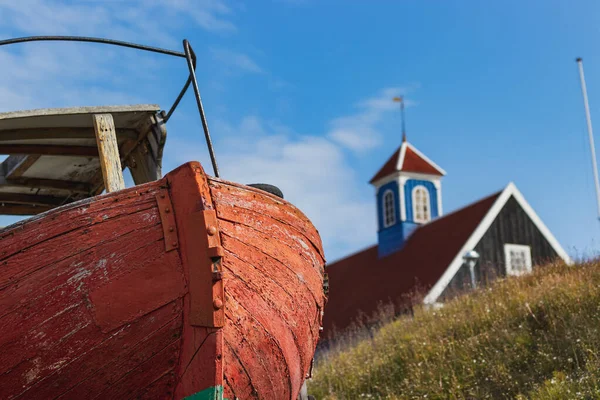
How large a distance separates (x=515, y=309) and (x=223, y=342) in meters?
6.46

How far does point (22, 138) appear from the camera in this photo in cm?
534

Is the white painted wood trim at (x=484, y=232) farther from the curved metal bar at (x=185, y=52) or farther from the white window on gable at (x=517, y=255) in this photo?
the curved metal bar at (x=185, y=52)

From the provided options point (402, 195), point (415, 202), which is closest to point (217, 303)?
point (402, 195)

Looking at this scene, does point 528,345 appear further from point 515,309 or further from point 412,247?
point 412,247

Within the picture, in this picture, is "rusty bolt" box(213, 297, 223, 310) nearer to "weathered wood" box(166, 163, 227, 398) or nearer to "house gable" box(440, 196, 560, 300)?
"weathered wood" box(166, 163, 227, 398)

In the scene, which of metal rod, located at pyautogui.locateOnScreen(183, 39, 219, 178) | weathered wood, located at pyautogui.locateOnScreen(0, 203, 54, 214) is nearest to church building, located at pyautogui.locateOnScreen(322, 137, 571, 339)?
weathered wood, located at pyautogui.locateOnScreen(0, 203, 54, 214)

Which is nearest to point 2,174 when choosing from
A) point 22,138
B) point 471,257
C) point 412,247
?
point 22,138

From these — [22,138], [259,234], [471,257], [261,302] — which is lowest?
[261,302]

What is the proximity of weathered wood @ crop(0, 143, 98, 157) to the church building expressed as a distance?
16295mm

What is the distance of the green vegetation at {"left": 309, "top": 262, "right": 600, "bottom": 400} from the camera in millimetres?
7793

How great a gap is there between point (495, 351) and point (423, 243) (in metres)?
17.9

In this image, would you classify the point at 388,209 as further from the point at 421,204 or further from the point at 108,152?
the point at 108,152

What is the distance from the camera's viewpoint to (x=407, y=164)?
2958 cm

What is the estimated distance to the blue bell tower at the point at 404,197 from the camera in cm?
2847
